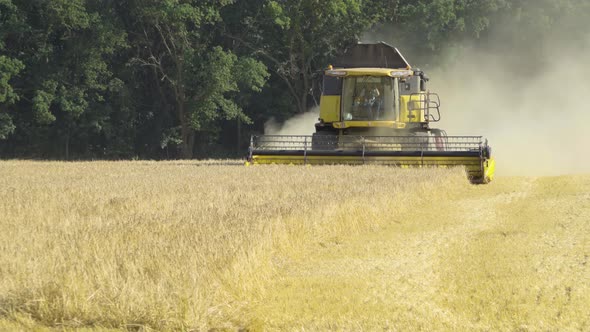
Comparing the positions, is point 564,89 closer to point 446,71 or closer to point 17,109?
point 446,71

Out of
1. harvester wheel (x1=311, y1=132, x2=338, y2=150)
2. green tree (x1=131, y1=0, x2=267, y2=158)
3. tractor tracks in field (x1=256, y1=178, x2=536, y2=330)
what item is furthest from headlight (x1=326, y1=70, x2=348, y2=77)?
green tree (x1=131, y1=0, x2=267, y2=158)

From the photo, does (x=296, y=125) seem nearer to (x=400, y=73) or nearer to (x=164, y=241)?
(x=400, y=73)

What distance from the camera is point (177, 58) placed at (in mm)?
38781

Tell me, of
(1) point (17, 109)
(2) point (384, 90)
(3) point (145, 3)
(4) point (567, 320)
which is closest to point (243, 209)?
(4) point (567, 320)

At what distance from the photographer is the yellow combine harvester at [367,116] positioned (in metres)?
19.5

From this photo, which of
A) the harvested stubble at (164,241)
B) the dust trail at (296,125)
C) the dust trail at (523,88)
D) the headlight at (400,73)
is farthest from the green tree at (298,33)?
the harvested stubble at (164,241)

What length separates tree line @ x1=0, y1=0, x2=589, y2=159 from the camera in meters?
37.5

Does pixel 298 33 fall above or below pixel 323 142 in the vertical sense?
above

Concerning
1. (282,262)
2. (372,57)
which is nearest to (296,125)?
(372,57)

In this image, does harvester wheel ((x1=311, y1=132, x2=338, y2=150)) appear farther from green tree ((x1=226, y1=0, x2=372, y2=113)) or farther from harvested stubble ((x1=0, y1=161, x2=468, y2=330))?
green tree ((x1=226, y1=0, x2=372, y2=113))

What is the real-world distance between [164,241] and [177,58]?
106 feet

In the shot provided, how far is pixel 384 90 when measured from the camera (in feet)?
68.2

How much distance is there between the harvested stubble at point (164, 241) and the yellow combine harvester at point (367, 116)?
594 centimetres

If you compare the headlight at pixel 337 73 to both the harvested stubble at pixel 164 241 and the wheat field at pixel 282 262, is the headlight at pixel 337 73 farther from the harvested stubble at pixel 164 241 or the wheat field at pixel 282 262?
the wheat field at pixel 282 262
